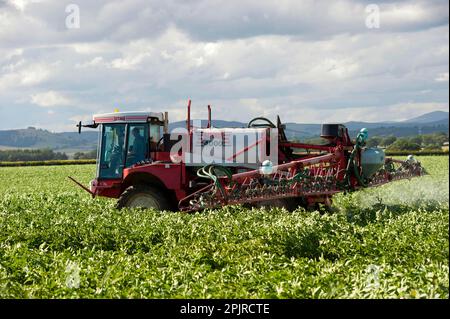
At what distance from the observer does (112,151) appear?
44.3 feet

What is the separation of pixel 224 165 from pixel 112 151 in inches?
98.2

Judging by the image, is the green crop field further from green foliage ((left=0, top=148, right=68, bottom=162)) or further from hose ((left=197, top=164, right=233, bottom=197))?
green foliage ((left=0, top=148, right=68, bottom=162))

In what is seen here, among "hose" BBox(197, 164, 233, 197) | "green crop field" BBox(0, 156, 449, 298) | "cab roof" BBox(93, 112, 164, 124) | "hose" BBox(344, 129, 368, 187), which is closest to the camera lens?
"green crop field" BBox(0, 156, 449, 298)

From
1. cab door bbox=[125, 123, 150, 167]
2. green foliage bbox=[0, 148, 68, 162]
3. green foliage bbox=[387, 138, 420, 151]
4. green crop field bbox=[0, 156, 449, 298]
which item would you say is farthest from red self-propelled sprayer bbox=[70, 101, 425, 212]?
green foliage bbox=[0, 148, 68, 162]

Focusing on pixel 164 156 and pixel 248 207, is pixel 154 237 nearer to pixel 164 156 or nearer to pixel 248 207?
pixel 248 207

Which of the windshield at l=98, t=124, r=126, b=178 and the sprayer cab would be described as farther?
the windshield at l=98, t=124, r=126, b=178

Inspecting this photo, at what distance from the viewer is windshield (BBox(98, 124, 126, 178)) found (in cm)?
1338

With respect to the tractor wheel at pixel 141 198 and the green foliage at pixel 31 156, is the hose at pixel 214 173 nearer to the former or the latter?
the tractor wheel at pixel 141 198

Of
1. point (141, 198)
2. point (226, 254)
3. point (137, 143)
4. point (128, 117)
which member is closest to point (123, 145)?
point (137, 143)

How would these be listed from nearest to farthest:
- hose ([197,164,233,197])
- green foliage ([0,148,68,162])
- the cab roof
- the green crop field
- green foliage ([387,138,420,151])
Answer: the green crop field → hose ([197,164,233,197]) → the cab roof → green foliage ([387,138,420,151]) → green foliage ([0,148,68,162])

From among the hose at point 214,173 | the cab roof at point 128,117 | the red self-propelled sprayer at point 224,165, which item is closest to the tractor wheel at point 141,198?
the red self-propelled sprayer at point 224,165

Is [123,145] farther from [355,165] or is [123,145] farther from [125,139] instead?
[355,165]

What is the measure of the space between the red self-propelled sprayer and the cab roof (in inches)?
0.8
